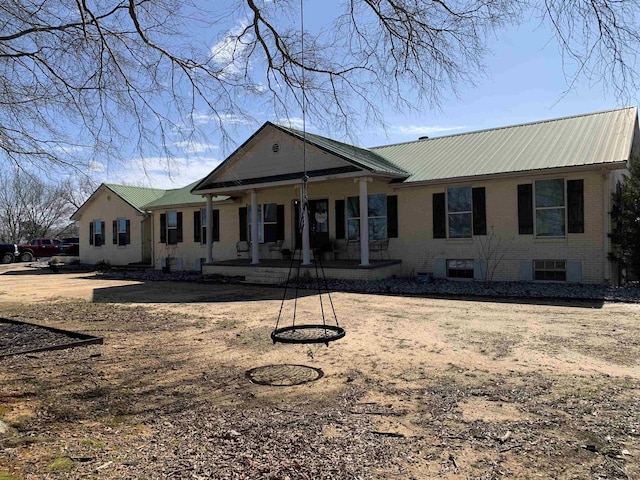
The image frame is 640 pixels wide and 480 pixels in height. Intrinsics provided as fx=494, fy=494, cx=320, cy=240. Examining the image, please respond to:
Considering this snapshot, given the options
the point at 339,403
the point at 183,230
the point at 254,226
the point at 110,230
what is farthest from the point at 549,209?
the point at 110,230

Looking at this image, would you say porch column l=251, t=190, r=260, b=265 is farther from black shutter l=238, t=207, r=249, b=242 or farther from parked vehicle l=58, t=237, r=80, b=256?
parked vehicle l=58, t=237, r=80, b=256

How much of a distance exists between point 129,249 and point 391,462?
2510 cm

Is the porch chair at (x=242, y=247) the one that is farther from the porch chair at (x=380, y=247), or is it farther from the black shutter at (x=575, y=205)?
the black shutter at (x=575, y=205)

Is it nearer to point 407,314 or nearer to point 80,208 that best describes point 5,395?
point 407,314

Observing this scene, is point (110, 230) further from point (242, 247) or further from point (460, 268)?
point (460, 268)

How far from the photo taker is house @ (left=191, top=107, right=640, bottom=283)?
12797mm

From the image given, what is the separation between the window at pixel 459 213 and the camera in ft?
47.0

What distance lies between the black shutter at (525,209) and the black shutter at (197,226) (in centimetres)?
1349

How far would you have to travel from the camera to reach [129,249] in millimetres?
26078

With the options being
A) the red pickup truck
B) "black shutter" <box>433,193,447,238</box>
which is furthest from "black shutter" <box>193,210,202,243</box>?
the red pickup truck

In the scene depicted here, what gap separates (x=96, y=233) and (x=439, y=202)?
20.9 meters

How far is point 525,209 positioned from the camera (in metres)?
13.6

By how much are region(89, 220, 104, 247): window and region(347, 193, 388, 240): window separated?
55.7ft

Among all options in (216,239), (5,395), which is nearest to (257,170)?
(216,239)
